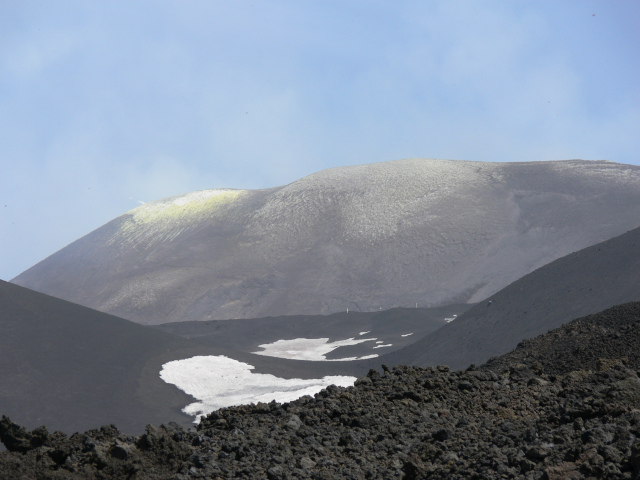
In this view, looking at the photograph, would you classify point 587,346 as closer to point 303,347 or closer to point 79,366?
point 79,366

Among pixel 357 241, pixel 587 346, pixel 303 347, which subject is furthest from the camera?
pixel 357 241

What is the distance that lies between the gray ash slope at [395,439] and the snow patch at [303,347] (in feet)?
87.9

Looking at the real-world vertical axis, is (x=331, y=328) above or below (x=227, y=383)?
above

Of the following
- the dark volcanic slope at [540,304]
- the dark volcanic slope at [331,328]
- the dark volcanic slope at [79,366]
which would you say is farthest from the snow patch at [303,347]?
the dark volcanic slope at [79,366]

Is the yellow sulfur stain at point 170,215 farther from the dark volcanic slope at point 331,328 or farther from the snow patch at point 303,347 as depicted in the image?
the snow patch at point 303,347

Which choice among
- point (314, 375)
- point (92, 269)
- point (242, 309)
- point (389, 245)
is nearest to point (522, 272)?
point (389, 245)

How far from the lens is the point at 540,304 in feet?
76.9

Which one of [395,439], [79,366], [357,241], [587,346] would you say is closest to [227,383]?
[79,366]

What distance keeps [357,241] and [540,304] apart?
4120cm

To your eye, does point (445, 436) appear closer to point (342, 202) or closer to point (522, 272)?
point (522, 272)

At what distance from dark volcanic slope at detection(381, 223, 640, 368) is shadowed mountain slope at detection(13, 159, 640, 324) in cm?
2702

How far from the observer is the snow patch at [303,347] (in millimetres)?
36719

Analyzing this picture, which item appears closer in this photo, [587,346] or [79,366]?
[587,346]

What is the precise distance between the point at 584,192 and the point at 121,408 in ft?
189
